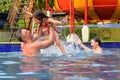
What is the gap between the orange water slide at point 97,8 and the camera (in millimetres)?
14680

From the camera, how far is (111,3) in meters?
14.7

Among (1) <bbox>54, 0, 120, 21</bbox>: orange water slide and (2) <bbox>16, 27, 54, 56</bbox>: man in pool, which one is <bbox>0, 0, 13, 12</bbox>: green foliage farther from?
(2) <bbox>16, 27, 54, 56</bbox>: man in pool

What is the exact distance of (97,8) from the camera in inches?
595

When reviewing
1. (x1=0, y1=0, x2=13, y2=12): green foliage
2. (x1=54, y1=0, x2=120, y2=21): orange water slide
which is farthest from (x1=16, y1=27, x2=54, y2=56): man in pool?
(x1=0, y1=0, x2=13, y2=12): green foliage

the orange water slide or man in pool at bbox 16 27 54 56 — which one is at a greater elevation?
the orange water slide

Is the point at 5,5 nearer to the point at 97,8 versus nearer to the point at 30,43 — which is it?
the point at 97,8

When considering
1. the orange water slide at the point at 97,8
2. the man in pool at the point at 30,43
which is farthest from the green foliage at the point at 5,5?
the man in pool at the point at 30,43

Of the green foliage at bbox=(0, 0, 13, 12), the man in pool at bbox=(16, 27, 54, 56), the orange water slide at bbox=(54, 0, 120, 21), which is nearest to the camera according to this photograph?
the man in pool at bbox=(16, 27, 54, 56)

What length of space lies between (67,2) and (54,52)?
650 centimetres

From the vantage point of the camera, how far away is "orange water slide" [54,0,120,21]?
1468 centimetres

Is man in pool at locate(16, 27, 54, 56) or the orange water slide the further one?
the orange water slide

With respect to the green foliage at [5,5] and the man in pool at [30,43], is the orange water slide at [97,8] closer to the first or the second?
the man in pool at [30,43]

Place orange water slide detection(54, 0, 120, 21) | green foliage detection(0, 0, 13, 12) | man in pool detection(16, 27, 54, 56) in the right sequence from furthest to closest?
green foliage detection(0, 0, 13, 12) → orange water slide detection(54, 0, 120, 21) → man in pool detection(16, 27, 54, 56)

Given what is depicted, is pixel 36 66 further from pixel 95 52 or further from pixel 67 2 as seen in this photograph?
pixel 67 2
